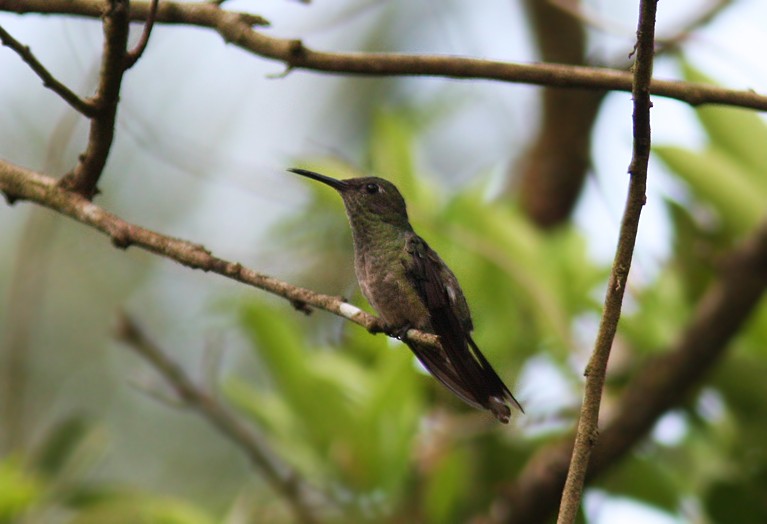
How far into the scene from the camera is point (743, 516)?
3346 millimetres

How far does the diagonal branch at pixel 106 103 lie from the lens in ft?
6.51

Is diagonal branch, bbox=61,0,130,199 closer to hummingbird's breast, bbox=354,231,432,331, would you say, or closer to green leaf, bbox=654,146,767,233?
hummingbird's breast, bbox=354,231,432,331

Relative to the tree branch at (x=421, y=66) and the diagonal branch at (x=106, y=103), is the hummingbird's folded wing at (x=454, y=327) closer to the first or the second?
the tree branch at (x=421, y=66)

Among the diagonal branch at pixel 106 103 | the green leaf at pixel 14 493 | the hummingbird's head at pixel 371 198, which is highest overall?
the hummingbird's head at pixel 371 198

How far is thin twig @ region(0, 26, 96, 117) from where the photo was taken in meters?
1.96

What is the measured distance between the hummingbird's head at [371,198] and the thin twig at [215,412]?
3.07ft

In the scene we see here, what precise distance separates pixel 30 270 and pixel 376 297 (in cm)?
245

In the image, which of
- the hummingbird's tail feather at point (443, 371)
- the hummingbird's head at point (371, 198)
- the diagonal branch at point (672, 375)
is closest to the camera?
the hummingbird's tail feather at point (443, 371)

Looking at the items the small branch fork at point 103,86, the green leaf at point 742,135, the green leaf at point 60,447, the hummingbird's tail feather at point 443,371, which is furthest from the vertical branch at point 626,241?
the green leaf at point 60,447

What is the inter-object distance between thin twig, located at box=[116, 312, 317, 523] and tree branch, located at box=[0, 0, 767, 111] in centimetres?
139

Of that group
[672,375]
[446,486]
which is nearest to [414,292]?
[446,486]

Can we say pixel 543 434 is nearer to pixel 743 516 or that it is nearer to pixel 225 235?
pixel 743 516

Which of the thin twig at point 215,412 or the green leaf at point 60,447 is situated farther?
the green leaf at point 60,447

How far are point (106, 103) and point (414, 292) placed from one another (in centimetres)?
90
